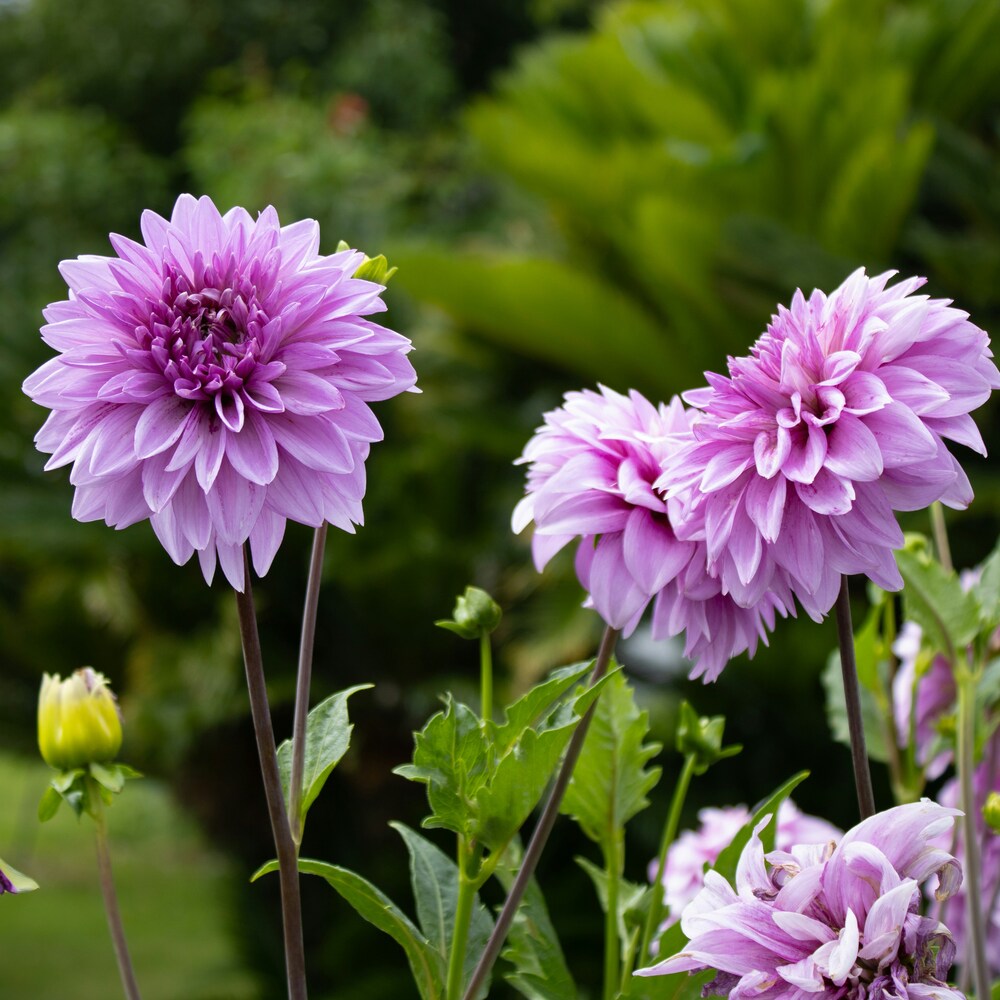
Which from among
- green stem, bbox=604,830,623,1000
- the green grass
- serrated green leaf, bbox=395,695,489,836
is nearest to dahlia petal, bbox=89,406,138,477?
serrated green leaf, bbox=395,695,489,836

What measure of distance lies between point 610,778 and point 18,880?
18cm

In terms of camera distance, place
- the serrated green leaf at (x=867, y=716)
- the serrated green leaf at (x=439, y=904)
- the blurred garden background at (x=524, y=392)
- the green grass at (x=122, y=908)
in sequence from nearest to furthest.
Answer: the serrated green leaf at (x=439, y=904) → the serrated green leaf at (x=867, y=716) → the blurred garden background at (x=524, y=392) → the green grass at (x=122, y=908)

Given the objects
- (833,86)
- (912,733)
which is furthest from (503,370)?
(912,733)

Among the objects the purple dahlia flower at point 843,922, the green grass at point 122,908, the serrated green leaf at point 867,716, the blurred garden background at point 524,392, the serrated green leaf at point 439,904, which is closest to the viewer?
the purple dahlia flower at point 843,922

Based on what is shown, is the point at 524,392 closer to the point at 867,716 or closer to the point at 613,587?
the point at 867,716

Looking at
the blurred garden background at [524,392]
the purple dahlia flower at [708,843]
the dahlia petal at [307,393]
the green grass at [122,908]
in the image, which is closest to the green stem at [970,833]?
the purple dahlia flower at [708,843]

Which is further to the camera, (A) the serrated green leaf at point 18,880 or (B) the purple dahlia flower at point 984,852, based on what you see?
(B) the purple dahlia flower at point 984,852

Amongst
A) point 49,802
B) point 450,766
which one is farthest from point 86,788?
point 450,766

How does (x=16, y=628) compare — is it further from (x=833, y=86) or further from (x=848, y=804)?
(x=833, y=86)

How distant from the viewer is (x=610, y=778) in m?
0.41

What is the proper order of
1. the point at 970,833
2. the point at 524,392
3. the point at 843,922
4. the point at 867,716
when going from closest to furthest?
the point at 843,922
the point at 970,833
the point at 867,716
the point at 524,392

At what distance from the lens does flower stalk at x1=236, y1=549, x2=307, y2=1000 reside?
0.29 m

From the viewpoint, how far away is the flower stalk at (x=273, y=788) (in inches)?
11.4

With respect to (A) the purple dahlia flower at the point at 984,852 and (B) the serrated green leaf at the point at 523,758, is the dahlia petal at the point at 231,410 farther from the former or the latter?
(A) the purple dahlia flower at the point at 984,852
